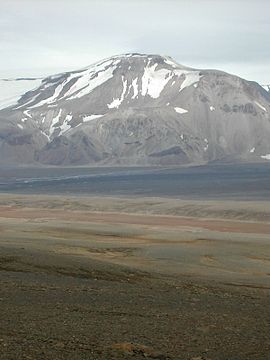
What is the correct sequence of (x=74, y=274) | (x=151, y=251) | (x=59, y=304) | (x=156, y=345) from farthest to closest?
1. (x=151, y=251)
2. (x=74, y=274)
3. (x=59, y=304)
4. (x=156, y=345)

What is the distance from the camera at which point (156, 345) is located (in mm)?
13570

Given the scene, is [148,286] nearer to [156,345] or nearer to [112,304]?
[112,304]

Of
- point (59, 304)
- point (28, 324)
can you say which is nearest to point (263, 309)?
point (59, 304)

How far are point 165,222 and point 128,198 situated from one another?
32.8 meters

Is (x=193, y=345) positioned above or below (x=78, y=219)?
above

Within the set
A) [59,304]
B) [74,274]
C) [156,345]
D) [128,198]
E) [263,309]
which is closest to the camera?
[156,345]

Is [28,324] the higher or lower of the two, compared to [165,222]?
higher

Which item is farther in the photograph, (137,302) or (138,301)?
(138,301)

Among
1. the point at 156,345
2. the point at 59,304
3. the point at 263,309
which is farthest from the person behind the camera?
the point at 263,309

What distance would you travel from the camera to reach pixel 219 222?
67562 millimetres

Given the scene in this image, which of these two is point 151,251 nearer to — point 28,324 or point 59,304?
point 59,304

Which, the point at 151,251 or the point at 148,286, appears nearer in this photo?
the point at 148,286

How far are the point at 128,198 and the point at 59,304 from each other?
8327 centimetres

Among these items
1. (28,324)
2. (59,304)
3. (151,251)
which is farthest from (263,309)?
(151,251)
